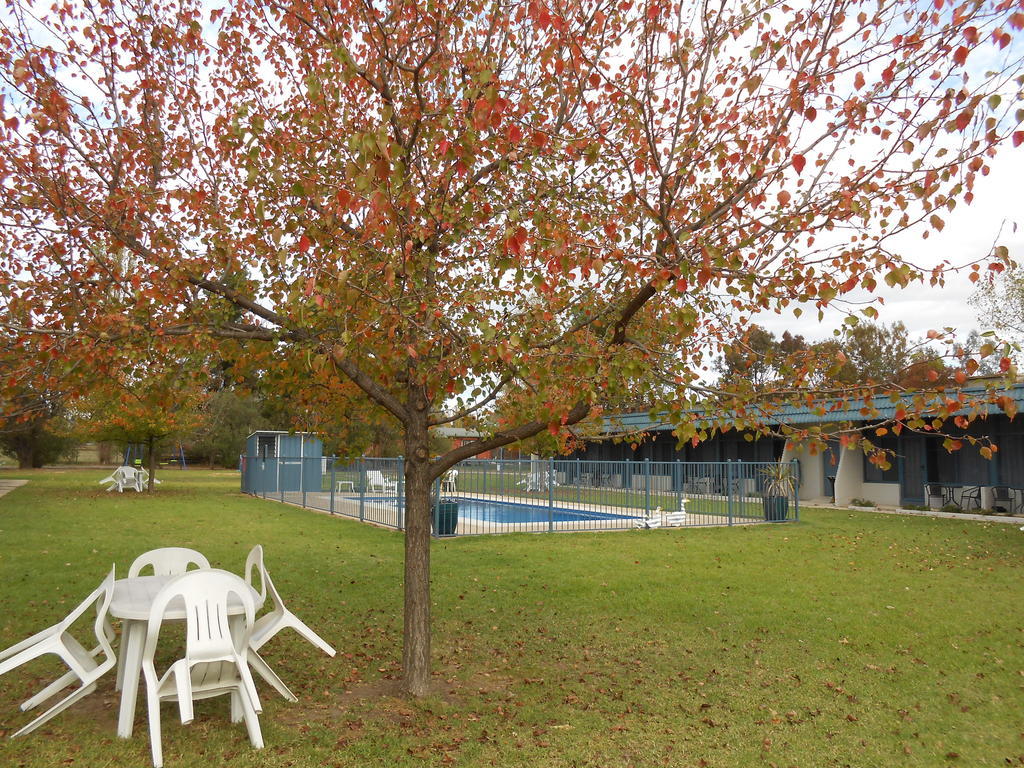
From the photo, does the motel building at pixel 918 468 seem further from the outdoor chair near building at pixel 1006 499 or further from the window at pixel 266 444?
the window at pixel 266 444

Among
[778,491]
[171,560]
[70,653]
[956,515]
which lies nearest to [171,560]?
[171,560]

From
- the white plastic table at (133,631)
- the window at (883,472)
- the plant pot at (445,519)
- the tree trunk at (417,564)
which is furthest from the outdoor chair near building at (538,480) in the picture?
the window at (883,472)

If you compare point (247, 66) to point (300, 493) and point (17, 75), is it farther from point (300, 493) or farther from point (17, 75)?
point (300, 493)

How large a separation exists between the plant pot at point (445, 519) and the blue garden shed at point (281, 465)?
7.50 meters

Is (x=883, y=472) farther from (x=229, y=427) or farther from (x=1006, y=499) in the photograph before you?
(x=229, y=427)

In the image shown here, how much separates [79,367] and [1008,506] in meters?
22.1

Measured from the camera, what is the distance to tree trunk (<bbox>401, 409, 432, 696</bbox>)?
18.6ft

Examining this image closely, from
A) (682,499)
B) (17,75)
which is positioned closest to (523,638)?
→ (17,75)

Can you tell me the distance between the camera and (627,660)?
6629mm

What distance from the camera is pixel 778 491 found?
18.6 metres

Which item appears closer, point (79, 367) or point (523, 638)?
point (79, 367)

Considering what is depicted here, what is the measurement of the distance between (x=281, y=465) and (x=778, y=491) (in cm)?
1529

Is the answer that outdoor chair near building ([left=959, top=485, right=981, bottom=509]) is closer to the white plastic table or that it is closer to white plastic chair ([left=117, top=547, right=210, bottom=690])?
white plastic chair ([left=117, top=547, right=210, bottom=690])

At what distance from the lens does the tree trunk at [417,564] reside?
567 centimetres
